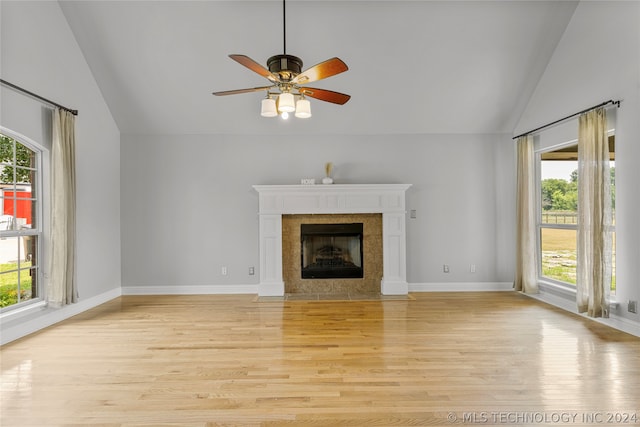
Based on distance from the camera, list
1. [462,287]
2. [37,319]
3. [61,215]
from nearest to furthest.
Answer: [37,319] < [61,215] < [462,287]

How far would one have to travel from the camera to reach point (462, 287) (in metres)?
5.65

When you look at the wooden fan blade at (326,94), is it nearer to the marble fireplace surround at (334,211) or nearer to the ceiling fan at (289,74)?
the ceiling fan at (289,74)

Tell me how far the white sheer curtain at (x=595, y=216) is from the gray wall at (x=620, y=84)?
0.41ft

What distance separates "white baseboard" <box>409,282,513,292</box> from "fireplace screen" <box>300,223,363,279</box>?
979 millimetres

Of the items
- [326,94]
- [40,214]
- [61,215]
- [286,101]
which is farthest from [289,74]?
[40,214]

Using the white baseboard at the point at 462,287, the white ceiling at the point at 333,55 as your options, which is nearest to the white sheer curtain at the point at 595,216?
the white ceiling at the point at 333,55

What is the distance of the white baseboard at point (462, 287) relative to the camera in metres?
5.63

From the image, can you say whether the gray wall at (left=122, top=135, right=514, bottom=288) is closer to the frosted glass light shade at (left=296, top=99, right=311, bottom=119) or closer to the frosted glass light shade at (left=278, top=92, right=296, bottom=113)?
the frosted glass light shade at (left=296, top=99, right=311, bottom=119)

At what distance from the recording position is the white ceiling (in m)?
4.09

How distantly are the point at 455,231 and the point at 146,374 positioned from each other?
470 cm

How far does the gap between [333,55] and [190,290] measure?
4071mm

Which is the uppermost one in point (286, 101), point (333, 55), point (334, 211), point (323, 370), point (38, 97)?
point (333, 55)

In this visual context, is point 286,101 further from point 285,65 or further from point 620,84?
point 620,84

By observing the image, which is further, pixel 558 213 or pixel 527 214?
pixel 527 214
